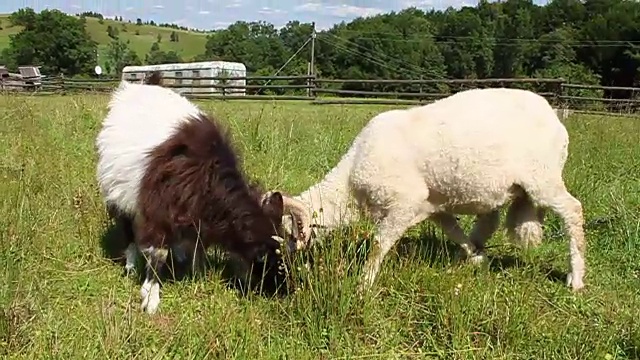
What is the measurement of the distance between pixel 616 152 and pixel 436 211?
17.0 ft

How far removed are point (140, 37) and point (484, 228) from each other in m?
119

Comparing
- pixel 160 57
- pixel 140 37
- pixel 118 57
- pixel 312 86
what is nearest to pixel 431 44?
pixel 118 57

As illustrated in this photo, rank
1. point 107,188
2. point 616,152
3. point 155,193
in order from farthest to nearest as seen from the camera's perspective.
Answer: point 616,152 < point 107,188 < point 155,193

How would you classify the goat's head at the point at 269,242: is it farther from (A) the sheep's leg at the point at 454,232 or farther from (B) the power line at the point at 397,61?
(B) the power line at the point at 397,61

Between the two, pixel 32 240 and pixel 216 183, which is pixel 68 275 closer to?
pixel 32 240

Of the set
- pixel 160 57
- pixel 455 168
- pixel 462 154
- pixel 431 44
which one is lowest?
pixel 160 57

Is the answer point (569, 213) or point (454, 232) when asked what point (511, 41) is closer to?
point (454, 232)

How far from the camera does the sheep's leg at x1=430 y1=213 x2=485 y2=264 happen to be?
5617 millimetres

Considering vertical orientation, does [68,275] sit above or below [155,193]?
below

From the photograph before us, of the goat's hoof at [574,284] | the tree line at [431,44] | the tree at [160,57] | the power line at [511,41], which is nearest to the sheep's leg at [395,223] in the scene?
the goat's hoof at [574,284]

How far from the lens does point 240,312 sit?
13.5 ft

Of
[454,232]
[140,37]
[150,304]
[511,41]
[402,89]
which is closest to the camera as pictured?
[150,304]

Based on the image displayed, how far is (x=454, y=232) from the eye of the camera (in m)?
5.72

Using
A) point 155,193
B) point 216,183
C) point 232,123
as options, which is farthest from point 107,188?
point 232,123
